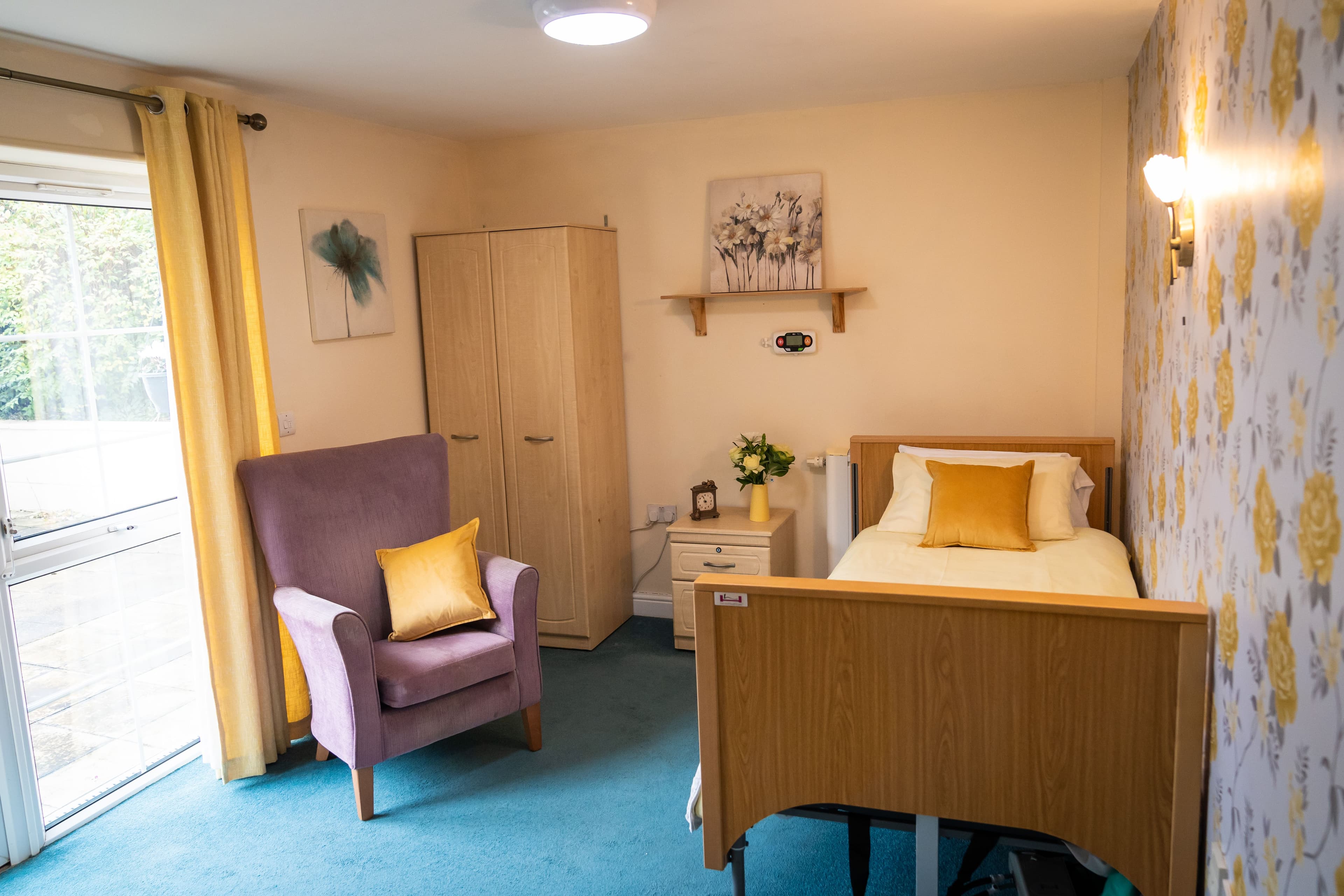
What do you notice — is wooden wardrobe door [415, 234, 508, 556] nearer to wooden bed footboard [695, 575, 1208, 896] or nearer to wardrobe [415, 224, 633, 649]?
wardrobe [415, 224, 633, 649]

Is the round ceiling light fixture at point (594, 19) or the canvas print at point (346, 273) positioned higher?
the round ceiling light fixture at point (594, 19)

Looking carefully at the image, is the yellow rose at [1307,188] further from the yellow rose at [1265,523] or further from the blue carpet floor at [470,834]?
the blue carpet floor at [470,834]

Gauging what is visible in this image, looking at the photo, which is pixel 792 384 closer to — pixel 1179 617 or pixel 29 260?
pixel 1179 617

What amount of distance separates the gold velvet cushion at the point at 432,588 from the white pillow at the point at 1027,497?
154cm

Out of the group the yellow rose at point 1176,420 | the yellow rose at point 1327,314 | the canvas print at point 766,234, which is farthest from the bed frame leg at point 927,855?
the canvas print at point 766,234

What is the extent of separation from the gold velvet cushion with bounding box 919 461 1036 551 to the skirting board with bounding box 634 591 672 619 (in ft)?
5.02

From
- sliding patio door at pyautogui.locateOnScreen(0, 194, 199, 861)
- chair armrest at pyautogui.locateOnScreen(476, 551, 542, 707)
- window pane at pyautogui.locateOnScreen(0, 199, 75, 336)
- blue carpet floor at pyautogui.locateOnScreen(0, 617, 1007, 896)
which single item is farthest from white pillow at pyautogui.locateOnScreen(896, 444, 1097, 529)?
window pane at pyautogui.locateOnScreen(0, 199, 75, 336)

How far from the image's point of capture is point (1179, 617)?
1.66m

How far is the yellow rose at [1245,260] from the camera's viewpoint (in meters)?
1.47

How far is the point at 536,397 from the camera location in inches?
156

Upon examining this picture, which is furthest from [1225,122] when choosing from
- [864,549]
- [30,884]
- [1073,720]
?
[30,884]

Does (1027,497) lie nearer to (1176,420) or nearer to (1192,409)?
(1176,420)

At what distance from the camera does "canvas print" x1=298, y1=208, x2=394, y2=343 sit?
3.43 m

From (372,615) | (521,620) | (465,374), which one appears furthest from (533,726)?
(465,374)
